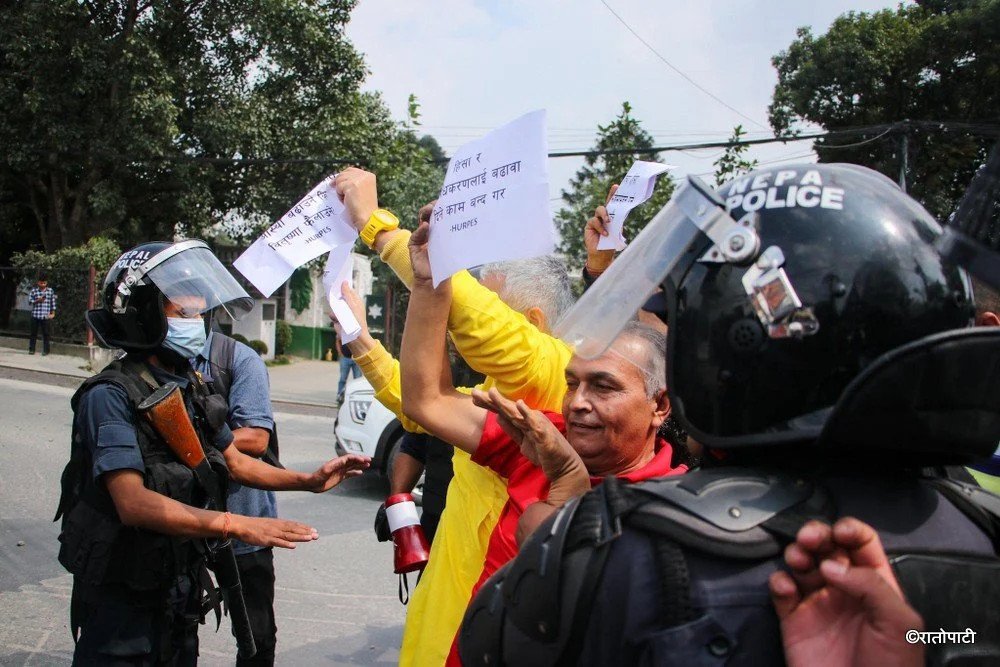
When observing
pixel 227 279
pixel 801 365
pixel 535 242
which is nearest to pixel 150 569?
pixel 227 279

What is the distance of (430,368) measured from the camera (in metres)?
2.20

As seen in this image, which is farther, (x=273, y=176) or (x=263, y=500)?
(x=273, y=176)

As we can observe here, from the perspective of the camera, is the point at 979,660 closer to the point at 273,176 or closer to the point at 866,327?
the point at 866,327

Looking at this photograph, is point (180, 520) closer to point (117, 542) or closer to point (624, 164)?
point (117, 542)

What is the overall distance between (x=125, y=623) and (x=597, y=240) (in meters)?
1.92

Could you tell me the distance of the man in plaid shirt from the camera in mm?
19078

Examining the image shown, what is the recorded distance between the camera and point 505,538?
7.35 feet

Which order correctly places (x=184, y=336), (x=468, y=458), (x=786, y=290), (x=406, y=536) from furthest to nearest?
(x=406, y=536) < (x=184, y=336) < (x=468, y=458) < (x=786, y=290)

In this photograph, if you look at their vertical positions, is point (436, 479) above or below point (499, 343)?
below

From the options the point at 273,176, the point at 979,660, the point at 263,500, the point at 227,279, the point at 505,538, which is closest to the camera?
the point at 979,660

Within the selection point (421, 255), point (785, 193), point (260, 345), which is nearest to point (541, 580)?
point (785, 193)

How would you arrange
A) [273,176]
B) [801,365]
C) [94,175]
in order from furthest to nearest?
[273,176], [94,175], [801,365]

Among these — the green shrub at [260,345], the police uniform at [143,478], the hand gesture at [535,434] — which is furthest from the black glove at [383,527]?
the green shrub at [260,345]

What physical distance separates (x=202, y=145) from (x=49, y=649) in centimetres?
1844
